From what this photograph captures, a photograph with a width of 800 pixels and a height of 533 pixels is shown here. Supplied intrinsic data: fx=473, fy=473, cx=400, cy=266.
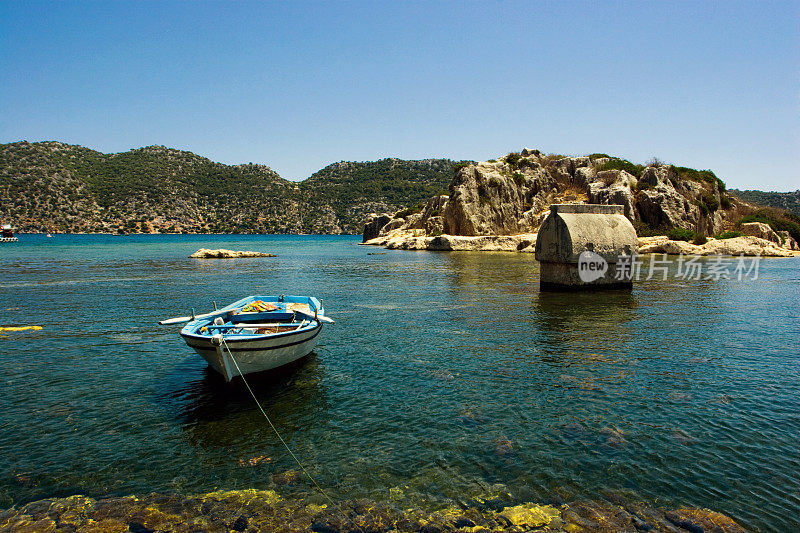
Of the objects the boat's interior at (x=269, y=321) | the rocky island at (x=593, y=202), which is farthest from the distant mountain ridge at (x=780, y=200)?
the boat's interior at (x=269, y=321)

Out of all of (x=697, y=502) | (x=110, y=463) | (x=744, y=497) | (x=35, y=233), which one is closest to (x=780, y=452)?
(x=744, y=497)

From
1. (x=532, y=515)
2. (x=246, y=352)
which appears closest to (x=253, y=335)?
(x=246, y=352)

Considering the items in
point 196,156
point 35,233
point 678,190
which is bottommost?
point 35,233

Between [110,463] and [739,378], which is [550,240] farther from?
[110,463]

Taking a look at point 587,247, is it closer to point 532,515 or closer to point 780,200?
point 532,515

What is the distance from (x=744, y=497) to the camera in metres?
6.83

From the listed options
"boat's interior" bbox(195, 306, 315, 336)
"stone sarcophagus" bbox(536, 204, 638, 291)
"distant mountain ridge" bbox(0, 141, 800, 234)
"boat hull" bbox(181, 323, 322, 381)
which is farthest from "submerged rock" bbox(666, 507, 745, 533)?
"distant mountain ridge" bbox(0, 141, 800, 234)

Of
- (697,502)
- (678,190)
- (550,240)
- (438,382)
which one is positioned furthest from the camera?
(678,190)

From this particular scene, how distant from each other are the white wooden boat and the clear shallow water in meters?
0.76

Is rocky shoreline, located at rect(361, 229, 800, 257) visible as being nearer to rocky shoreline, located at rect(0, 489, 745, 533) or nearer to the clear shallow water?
the clear shallow water

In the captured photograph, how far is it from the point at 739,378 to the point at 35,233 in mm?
164677

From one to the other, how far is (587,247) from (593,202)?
46.8 meters

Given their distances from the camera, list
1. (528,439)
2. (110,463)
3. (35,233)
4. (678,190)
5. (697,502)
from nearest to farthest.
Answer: (697,502) → (110,463) → (528,439) → (678,190) → (35,233)

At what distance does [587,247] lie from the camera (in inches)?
992
